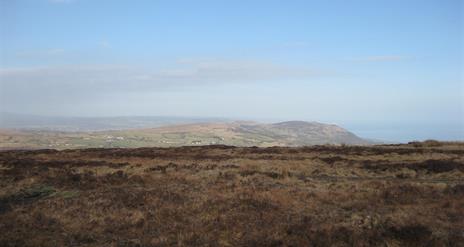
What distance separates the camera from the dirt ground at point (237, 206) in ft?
44.5

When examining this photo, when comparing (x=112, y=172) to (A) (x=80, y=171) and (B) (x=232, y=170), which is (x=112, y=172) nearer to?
(A) (x=80, y=171)

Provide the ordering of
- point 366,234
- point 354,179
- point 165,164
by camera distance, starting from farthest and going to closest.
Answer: point 165,164, point 354,179, point 366,234

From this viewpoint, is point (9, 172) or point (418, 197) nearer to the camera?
point (418, 197)

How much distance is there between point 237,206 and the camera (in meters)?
18.4

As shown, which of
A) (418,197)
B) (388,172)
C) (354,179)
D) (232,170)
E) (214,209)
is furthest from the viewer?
(232,170)

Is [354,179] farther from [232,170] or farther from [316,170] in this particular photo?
[232,170]

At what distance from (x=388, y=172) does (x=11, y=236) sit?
24.4 metres

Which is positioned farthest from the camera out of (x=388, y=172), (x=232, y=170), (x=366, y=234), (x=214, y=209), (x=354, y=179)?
(x=232, y=170)

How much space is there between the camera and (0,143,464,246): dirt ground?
1358cm

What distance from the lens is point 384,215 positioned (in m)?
15.9

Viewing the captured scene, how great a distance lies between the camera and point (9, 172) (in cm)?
3212

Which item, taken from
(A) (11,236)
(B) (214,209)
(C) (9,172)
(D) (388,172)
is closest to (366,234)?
(B) (214,209)

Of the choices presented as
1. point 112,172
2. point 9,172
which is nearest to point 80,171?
point 112,172

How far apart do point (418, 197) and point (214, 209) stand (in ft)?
31.9
